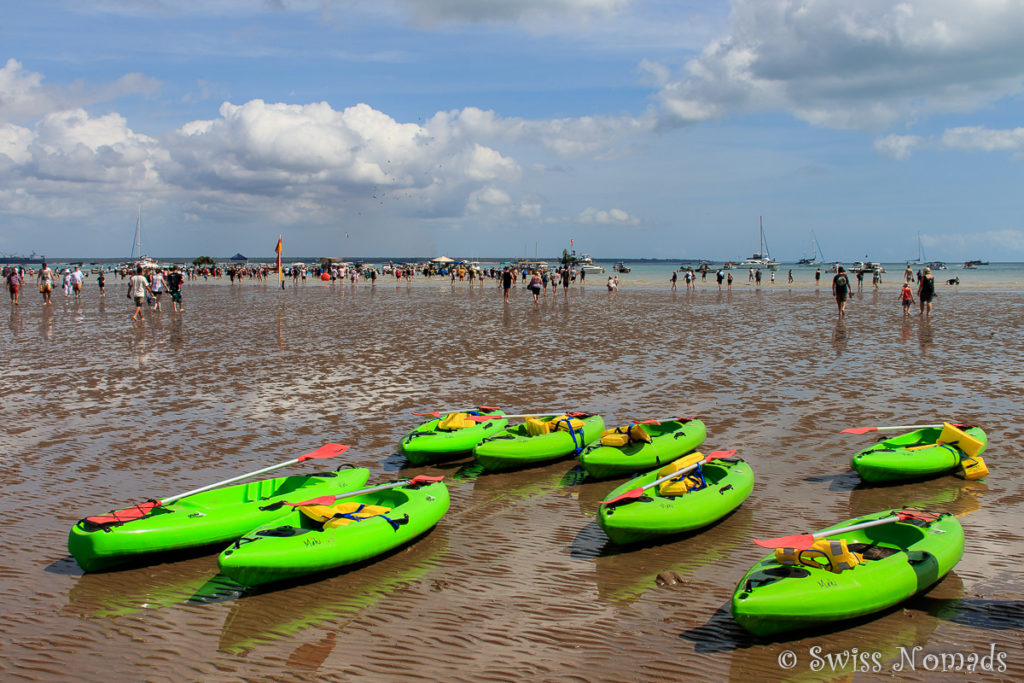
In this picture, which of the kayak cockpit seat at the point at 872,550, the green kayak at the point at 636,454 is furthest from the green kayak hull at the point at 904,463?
the kayak cockpit seat at the point at 872,550

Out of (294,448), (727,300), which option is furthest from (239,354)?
(727,300)

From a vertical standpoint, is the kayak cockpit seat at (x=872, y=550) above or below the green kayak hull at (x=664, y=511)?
below

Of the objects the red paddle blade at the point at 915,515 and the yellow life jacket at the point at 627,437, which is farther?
the yellow life jacket at the point at 627,437

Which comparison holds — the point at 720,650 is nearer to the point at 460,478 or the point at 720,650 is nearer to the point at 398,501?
the point at 398,501

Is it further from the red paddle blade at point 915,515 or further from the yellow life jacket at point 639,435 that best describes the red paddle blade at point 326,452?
the red paddle blade at point 915,515

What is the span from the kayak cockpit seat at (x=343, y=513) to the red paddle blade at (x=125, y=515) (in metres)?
1.35

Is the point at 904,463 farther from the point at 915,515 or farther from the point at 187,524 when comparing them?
the point at 187,524

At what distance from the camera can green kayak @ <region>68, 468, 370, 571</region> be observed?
587 cm

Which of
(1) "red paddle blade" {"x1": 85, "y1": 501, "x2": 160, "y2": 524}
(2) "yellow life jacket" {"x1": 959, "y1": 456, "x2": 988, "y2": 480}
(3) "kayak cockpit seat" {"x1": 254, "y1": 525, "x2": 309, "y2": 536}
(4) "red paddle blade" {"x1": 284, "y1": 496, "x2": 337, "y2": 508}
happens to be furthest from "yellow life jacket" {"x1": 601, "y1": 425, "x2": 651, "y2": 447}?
→ (1) "red paddle blade" {"x1": 85, "y1": 501, "x2": 160, "y2": 524}

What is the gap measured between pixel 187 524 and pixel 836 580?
17.5 ft

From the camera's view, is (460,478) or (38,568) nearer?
(38,568)

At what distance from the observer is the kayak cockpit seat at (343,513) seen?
20.4 ft

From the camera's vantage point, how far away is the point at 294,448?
9.66m

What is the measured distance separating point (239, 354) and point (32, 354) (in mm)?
5081
